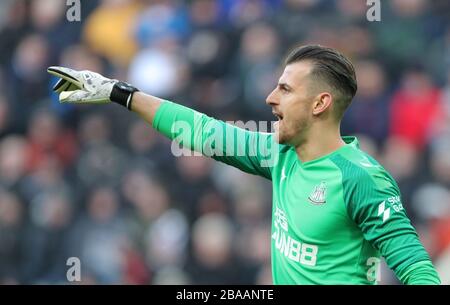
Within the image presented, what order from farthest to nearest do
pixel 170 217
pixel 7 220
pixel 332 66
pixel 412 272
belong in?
pixel 7 220
pixel 170 217
pixel 332 66
pixel 412 272

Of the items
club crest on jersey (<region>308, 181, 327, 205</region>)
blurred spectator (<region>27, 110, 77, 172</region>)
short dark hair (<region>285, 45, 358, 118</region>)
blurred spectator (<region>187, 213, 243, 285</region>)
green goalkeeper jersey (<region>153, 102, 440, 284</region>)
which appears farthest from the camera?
blurred spectator (<region>27, 110, 77, 172</region>)

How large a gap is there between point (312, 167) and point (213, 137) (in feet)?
1.66

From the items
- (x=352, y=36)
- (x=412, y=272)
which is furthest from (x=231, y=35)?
(x=412, y=272)

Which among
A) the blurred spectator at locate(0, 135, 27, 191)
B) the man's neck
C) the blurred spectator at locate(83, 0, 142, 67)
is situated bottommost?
the man's neck

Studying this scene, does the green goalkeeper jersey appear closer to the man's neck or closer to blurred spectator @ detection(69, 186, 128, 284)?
the man's neck

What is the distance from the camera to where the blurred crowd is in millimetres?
8164

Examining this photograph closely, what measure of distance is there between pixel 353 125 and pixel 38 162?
3.12 metres

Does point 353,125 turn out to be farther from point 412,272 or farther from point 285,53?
point 412,272

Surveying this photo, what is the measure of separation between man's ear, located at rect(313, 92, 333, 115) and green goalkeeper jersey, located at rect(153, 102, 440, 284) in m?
0.21

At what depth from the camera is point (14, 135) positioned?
9500mm

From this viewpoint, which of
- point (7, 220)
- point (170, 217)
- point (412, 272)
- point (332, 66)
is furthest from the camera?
point (7, 220)

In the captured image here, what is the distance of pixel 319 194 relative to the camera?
420 centimetres

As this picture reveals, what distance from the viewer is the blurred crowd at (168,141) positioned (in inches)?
321

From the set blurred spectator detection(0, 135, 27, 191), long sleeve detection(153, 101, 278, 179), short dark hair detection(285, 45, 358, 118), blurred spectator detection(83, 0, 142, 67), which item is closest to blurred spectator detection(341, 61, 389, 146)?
blurred spectator detection(83, 0, 142, 67)
